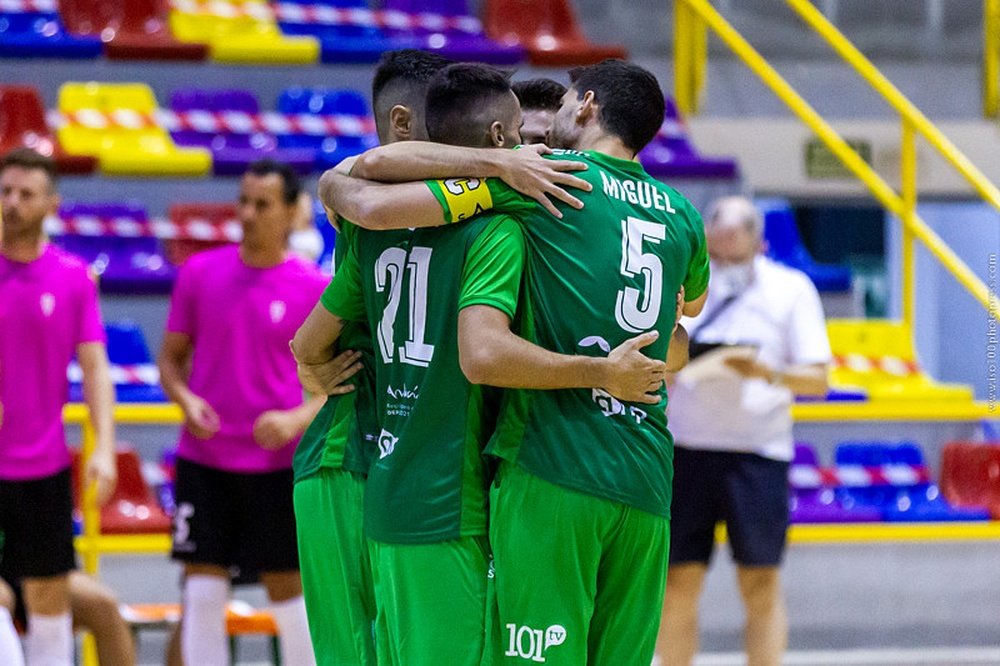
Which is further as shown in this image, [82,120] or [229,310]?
[82,120]

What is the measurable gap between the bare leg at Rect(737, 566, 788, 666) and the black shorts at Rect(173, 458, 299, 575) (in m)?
1.88

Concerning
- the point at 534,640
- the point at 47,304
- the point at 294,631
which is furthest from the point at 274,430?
the point at 534,640

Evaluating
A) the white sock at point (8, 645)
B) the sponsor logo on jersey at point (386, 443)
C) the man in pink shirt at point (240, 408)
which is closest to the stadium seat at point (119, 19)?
the man in pink shirt at point (240, 408)

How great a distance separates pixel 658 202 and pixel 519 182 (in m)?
0.36

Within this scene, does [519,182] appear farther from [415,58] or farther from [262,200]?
[262,200]

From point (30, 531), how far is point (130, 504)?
1928mm

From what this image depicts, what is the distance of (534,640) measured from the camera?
3.75 m

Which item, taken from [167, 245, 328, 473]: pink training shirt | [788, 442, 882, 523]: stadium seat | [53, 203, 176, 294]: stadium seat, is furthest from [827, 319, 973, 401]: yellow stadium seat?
[167, 245, 328, 473]: pink training shirt

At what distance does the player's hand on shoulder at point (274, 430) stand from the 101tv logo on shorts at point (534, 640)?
2.66 meters

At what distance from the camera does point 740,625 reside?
8.75 m

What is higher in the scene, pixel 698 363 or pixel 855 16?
pixel 855 16

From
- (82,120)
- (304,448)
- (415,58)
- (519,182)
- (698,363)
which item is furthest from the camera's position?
(82,120)

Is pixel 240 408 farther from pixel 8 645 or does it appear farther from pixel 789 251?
pixel 789 251

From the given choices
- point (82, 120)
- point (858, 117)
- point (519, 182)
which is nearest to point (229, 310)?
point (519, 182)
